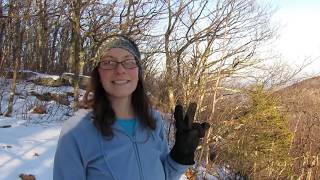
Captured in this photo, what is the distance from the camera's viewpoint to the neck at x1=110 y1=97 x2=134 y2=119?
1.97m

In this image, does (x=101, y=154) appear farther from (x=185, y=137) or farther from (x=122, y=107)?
(x=185, y=137)

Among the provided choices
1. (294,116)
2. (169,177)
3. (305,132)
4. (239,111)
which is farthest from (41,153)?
(305,132)

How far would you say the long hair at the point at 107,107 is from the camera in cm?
186

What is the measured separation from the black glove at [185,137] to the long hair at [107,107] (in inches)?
5.6

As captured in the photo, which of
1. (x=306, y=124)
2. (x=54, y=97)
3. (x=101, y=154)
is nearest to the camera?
(x=101, y=154)

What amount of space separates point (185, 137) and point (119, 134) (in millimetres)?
383

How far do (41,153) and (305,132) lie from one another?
21727 millimetres

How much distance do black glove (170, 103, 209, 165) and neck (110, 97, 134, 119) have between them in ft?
0.90

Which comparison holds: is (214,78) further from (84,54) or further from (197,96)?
(84,54)

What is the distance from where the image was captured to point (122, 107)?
1.99 meters

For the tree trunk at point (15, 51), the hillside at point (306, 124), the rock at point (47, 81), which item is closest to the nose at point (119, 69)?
the tree trunk at point (15, 51)

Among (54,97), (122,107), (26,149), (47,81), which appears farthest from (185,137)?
(47,81)

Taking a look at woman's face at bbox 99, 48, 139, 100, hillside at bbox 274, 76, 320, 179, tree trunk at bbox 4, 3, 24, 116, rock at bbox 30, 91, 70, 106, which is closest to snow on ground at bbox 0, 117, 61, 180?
tree trunk at bbox 4, 3, 24, 116

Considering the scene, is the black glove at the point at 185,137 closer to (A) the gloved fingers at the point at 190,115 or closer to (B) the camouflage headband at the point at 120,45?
(A) the gloved fingers at the point at 190,115
